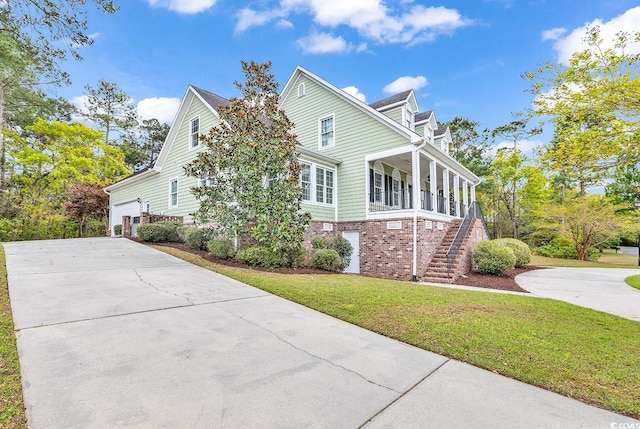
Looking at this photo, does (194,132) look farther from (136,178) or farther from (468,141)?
(468,141)

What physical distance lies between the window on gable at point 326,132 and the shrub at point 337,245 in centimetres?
478

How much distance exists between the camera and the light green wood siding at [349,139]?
1322 centimetres

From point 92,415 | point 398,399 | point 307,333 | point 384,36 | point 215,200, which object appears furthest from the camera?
point 384,36

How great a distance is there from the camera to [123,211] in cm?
2011

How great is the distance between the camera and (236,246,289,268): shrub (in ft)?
31.4

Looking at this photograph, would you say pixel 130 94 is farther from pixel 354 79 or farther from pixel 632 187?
pixel 632 187

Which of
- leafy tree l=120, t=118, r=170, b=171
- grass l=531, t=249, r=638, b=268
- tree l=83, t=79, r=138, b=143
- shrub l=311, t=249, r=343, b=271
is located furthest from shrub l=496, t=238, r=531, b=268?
leafy tree l=120, t=118, r=170, b=171

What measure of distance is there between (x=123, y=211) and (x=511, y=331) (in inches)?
864

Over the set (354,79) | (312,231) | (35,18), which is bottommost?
(312,231)

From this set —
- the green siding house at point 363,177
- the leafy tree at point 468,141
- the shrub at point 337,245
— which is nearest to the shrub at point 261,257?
the shrub at point 337,245

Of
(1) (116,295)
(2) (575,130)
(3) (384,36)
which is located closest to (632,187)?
(2) (575,130)

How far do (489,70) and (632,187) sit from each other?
23.1 ft

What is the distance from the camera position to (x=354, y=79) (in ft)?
60.7

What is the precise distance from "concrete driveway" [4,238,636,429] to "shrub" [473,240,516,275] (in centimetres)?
1011
